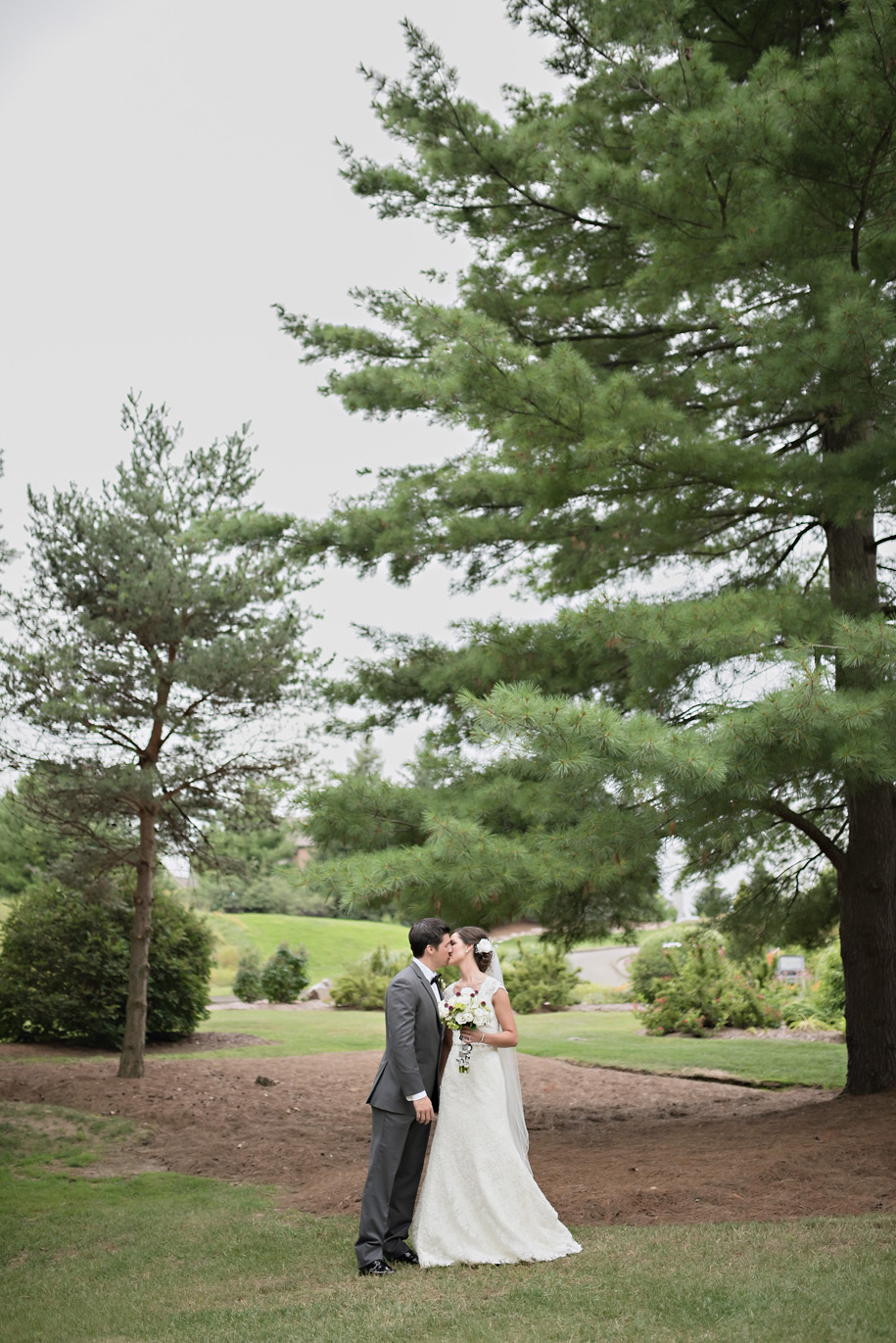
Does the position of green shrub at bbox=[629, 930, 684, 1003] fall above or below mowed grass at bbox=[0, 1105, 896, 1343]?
above

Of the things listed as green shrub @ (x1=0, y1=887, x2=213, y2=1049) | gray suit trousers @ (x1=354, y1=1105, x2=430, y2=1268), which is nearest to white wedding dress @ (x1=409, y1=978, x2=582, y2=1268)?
gray suit trousers @ (x1=354, y1=1105, x2=430, y2=1268)

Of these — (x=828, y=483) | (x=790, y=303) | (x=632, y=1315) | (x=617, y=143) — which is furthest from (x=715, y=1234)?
(x=617, y=143)

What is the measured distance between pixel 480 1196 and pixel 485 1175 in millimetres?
111

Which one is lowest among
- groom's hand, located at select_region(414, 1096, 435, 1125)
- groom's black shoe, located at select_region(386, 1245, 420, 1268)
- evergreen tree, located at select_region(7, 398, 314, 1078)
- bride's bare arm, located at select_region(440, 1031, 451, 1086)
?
groom's black shoe, located at select_region(386, 1245, 420, 1268)

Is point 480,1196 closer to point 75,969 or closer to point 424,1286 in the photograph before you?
point 424,1286

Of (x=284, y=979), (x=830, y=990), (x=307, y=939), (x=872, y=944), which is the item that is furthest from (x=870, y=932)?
(x=307, y=939)

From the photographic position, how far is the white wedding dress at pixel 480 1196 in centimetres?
484

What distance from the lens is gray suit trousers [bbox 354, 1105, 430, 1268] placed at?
4902mm

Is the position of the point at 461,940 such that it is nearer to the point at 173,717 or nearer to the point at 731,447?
the point at 731,447

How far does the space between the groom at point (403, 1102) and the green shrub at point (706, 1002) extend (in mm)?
12034

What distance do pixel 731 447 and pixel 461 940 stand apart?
4.75 m

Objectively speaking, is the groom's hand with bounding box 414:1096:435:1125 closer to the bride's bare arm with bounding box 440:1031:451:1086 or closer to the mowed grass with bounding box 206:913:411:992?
the bride's bare arm with bounding box 440:1031:451:1086

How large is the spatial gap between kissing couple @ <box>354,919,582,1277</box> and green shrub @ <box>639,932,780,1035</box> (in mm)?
12027

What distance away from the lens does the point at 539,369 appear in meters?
7.58
